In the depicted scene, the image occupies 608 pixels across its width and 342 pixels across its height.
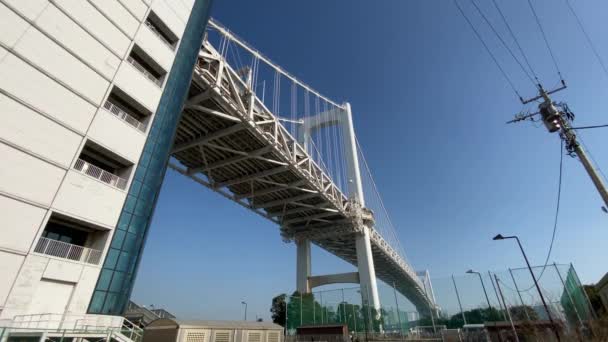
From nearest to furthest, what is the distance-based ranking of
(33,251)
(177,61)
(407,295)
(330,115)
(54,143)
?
(33,251)
(54,143)
(177,61)
(330,115)
(407,295)

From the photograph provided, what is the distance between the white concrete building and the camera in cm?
1355

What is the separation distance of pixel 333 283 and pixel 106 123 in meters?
31.0

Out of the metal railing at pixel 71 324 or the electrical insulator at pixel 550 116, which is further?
the electrical insulator at pixel 550 116

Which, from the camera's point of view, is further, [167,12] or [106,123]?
[167,12]

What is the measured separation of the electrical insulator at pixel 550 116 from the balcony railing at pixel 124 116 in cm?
2339

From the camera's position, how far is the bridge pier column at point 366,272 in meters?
30.9

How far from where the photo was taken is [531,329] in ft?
45.7

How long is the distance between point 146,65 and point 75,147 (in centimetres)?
889

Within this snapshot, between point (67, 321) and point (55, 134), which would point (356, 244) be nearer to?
point (67, 321)

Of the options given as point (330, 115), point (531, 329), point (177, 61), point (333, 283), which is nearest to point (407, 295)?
point (333, 283)

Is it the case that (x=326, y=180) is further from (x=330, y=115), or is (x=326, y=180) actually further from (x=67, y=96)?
(x=67, y=96)

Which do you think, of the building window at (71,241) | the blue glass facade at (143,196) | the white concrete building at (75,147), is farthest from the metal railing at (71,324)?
the building window at (71,241)

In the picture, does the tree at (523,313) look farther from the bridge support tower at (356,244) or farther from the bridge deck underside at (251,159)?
the bridge support tower at (356,244)

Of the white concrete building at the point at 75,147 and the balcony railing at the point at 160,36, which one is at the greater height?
the balcony railing at the point at 160,36
